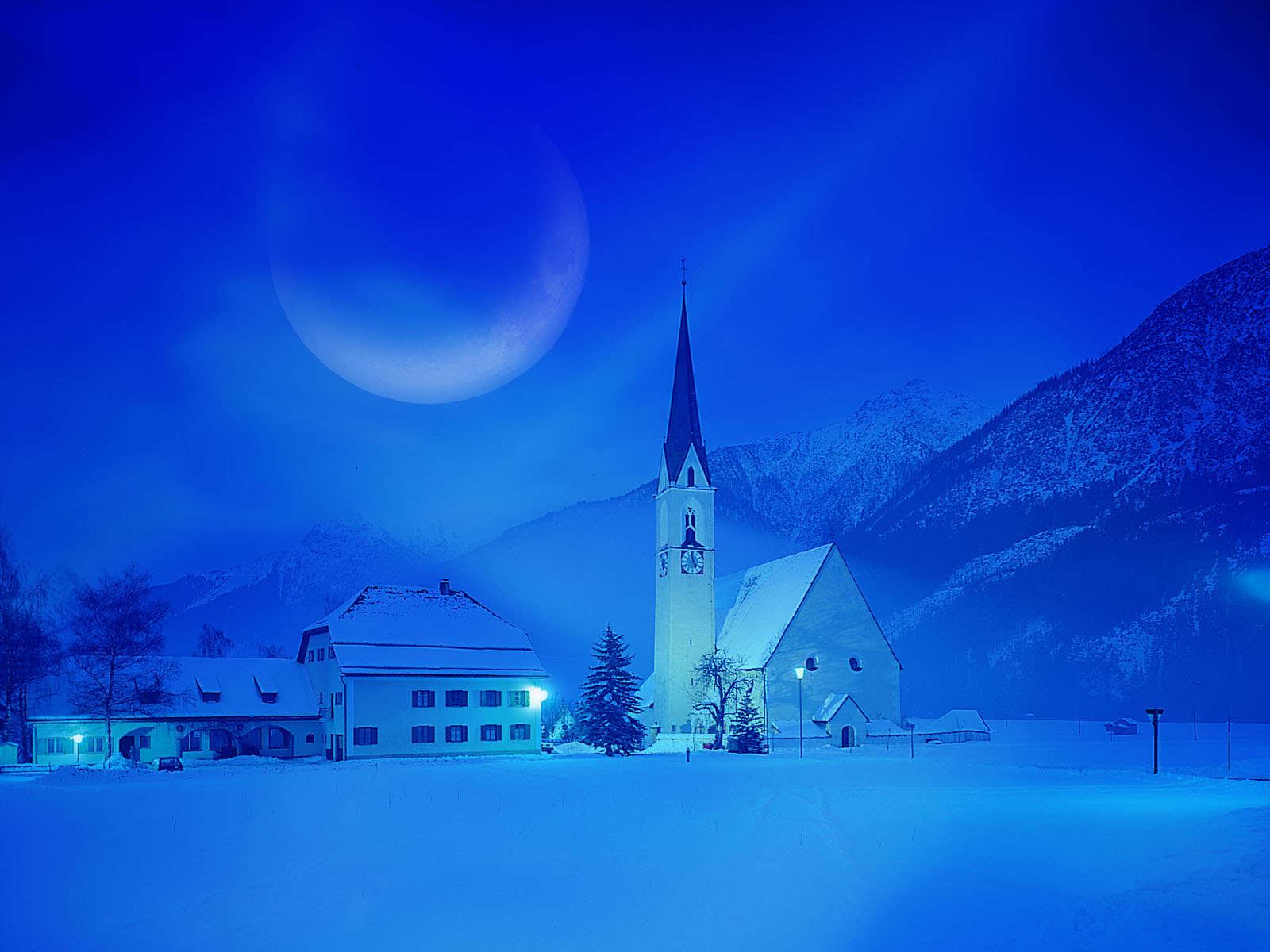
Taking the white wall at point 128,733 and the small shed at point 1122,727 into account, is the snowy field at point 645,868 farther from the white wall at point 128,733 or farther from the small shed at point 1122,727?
the small shed at point 1122,727

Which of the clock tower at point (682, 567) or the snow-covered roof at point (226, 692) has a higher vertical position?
the clock tower at point (682, 567)

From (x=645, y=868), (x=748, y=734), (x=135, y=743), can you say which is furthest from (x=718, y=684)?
(x=645, y=868)

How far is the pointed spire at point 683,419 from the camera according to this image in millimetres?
71688

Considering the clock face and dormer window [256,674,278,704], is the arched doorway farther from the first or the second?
the clock face

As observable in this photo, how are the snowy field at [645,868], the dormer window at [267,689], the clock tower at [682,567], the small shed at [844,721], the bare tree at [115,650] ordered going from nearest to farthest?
the snowy field at [645,868] → the bare tree at [115,650] → the dormer window at [267,689] → the small shed at [844,721] → the clock tower at [682,567]

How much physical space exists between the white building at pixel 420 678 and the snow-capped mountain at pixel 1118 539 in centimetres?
9483

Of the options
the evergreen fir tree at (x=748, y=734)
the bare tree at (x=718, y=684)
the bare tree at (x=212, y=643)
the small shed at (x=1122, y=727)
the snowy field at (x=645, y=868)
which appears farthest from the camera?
the bare tree at (x=212, y=643)

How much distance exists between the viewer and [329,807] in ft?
81.7

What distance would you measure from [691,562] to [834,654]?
12.2 meters

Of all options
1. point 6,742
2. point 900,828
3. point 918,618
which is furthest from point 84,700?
point 918,618

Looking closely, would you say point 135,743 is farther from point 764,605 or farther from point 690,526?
point 764,605

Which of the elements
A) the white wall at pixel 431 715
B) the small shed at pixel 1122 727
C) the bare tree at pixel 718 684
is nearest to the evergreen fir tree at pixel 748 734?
the bare tree at pixel 718 684

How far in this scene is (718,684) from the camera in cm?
6456

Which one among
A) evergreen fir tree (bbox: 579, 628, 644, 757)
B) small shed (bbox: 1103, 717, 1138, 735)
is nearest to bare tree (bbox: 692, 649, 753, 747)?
evergreen fir tree (bbox: 579, 628, 644, 757)
